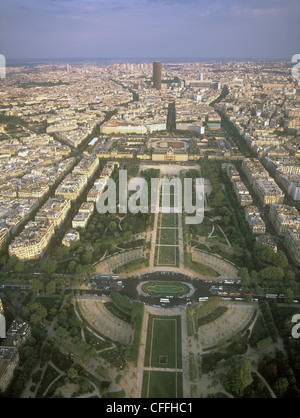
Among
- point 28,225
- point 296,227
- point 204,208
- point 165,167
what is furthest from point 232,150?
point 28,225

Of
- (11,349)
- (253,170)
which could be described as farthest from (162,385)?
(253,170)

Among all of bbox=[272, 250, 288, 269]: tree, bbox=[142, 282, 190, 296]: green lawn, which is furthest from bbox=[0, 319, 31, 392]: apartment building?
bbox=[272, 250, 288, 269]: tree

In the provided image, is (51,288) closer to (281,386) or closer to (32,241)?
(32,241)

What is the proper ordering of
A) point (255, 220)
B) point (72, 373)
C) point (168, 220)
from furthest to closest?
point (168, 220), point (255, 220), point (72, 373)

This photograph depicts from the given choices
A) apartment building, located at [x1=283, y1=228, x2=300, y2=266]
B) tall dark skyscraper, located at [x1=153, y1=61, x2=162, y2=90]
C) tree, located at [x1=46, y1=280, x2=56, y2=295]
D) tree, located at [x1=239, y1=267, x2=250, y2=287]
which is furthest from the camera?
tall dark skyscraper, located at [x1=153, y1=61, x2=162, y2=90]

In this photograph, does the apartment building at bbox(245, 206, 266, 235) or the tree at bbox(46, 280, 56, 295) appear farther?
the apartment building at bbox(245, 206, 266, 235)

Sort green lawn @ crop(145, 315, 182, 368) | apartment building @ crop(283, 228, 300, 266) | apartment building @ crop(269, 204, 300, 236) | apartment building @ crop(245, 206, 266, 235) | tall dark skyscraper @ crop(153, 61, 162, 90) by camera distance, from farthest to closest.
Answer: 1. tall dark skyscraper @ crop(153, 61, 162, 90)
2. apartment building @ crop(245, 206, 266, 235)
3. apartment building @ crop(269, 204, 300, 236)
4. apartment building @ crop(283, 228, 300, 266)
5. green lawn @ crop(145, 315, 182, 368)

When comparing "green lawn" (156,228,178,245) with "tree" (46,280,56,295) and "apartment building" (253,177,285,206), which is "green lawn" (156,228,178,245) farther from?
"apartment building" (253,177,285,206)
